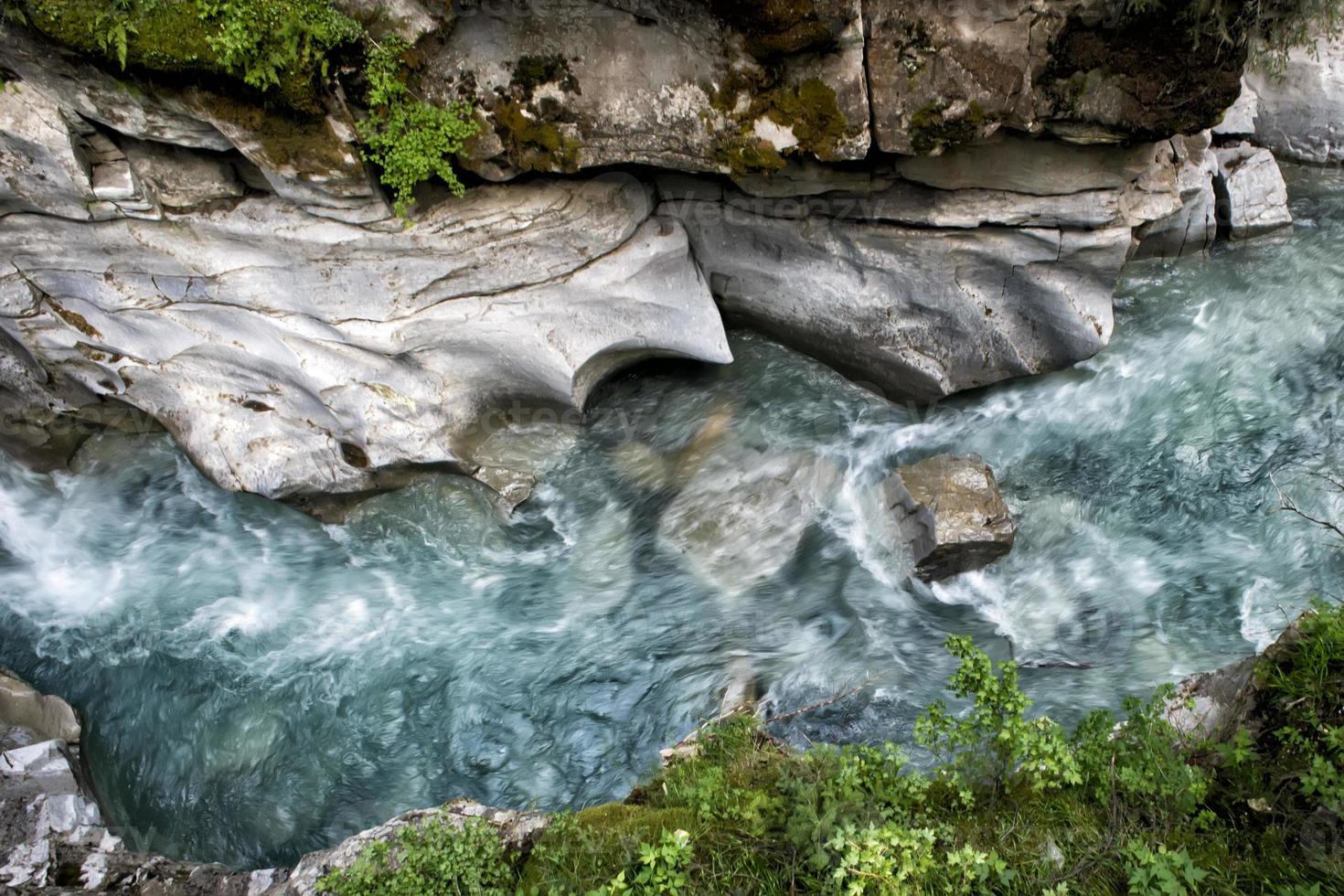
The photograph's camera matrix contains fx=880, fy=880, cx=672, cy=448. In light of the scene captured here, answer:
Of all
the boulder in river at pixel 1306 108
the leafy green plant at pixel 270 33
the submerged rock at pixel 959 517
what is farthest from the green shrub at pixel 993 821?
the boulder in river at pixel 1306 108

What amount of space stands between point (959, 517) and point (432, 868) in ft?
15.1

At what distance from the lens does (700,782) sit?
4754mm

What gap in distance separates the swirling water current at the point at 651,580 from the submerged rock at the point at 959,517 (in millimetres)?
213

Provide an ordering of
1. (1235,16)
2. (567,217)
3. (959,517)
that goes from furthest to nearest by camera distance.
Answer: (567,217)
(959,517)
(1235,16)

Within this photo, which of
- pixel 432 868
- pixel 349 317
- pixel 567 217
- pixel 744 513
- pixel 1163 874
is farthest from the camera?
pixel 744 513

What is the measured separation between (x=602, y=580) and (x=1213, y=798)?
4643 millimetres

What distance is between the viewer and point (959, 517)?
702cm

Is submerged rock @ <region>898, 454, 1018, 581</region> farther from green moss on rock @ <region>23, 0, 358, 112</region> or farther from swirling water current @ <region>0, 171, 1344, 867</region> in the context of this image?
green moss on rock @ <region>23, 0, 358, 112</region>

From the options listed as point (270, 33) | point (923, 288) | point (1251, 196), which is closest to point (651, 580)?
point (923, 288)

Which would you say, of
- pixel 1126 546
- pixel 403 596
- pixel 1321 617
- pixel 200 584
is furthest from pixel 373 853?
pixel 1126 546

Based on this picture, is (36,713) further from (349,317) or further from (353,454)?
(349,317)

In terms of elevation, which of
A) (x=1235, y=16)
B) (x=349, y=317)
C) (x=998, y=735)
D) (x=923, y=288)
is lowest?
(x=998, y=735)

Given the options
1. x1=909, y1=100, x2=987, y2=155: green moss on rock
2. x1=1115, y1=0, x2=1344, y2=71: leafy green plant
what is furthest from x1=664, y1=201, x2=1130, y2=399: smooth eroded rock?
x1=1115, y1=0, x2=1344, y2=71: leafy green plant

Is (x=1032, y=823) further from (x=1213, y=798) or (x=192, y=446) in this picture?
(x=192, y=446)
